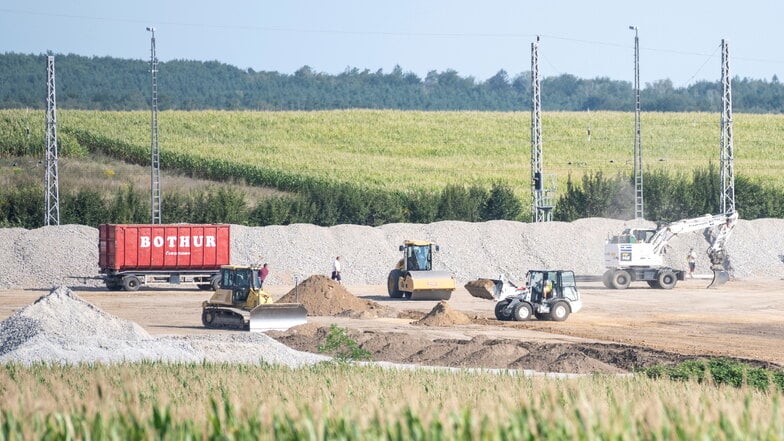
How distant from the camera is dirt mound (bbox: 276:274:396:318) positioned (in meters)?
34.5

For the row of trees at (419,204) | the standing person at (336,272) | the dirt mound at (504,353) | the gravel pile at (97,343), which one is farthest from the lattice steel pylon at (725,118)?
the gravel pile at (97,343)

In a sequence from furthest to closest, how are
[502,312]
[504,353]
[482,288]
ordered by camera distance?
1. [482,288]
2. [502,312]
3. [504,353]

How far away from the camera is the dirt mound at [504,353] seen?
22172 millimetres

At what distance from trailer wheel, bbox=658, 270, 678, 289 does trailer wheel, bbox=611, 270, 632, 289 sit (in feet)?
4.06

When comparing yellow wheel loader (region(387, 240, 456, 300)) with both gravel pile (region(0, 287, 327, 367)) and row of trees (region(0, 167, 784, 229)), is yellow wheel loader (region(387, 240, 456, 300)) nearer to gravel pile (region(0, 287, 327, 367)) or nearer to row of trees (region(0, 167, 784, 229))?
gravel pile (region(0, 287, 327, 367))

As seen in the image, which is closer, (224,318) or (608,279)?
(224,318)

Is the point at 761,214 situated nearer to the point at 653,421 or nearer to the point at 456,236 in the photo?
the point at 456,236

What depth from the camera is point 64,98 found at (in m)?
159

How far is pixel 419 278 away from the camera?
38.8 meters

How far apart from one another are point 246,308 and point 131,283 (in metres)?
15.0

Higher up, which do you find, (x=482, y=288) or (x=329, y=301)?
(x=482, y=288)

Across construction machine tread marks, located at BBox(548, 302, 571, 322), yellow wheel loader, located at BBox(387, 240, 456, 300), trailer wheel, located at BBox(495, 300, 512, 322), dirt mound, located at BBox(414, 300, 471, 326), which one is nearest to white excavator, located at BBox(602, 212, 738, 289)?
yellow wheel loader, located at BBox(387, 240, 456, 300)

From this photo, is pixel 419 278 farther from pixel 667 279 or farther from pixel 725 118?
pixel 725 118

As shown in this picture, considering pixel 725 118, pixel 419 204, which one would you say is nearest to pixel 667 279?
pixel 725 118
